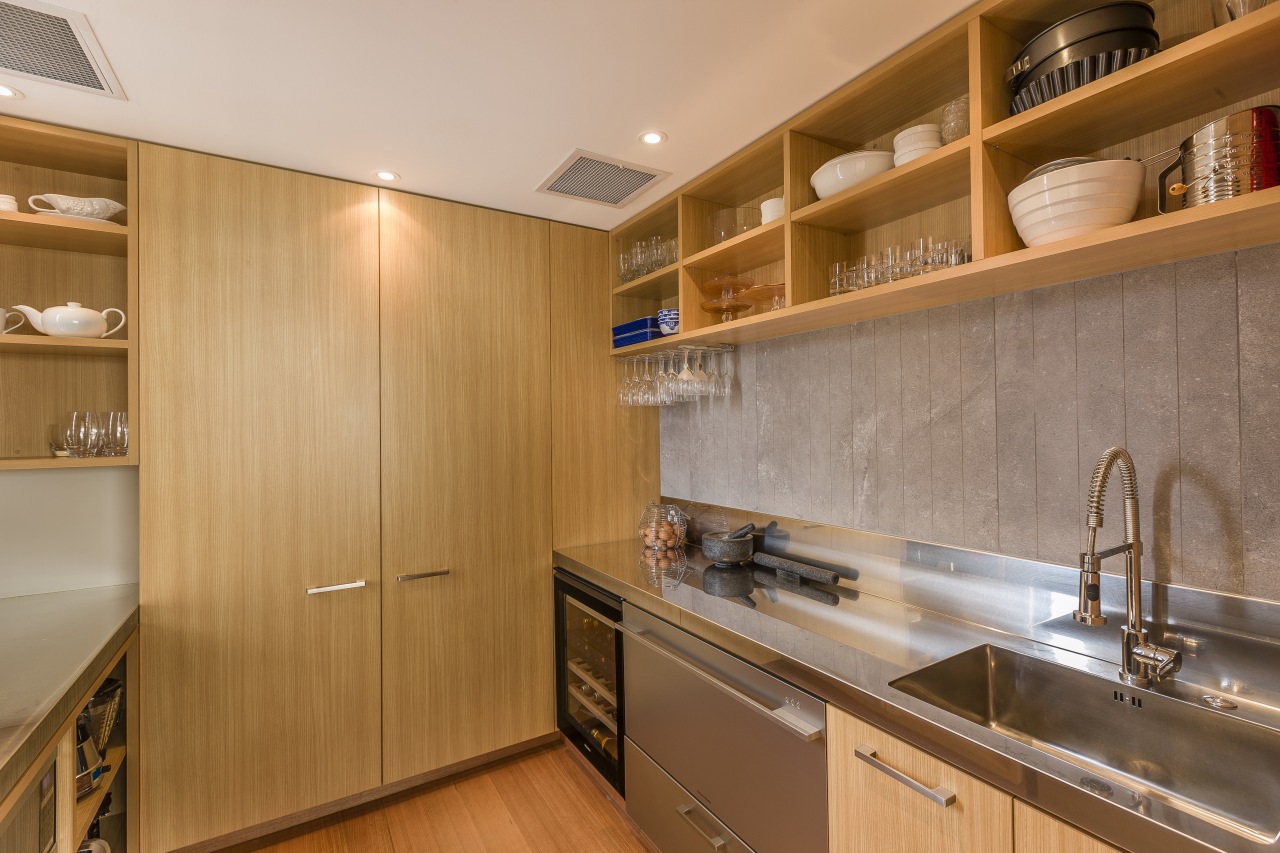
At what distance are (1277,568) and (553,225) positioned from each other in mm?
2461

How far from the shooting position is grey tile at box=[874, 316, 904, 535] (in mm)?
1794

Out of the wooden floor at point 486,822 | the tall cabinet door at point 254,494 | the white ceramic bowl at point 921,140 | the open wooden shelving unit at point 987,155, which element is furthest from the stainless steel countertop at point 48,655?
the white ceramic bowl at point 921,140

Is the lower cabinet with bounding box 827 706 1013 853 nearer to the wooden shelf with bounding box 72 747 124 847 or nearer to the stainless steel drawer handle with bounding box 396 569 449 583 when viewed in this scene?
the stainless steel drawer handle with bounding box 396 569 449 583

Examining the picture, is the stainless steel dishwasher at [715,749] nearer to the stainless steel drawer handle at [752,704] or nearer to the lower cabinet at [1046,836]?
the stainless steel drawer handle at [752,704]

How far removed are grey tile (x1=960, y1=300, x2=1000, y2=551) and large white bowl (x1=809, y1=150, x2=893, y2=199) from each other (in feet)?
1.45

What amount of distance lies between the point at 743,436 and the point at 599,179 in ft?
3.67

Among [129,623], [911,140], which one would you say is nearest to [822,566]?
[911,140]

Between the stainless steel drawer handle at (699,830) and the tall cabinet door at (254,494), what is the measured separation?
1.18m

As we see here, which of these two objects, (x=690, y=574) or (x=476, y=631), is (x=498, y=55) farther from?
(x=476, y=631)

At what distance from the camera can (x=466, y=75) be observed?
60.8 inches

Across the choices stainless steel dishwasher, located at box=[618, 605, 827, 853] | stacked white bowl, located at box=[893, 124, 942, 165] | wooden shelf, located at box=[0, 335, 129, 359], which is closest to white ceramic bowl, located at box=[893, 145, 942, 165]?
stacked white bowl, located at box=[893, 124, 942, 165]

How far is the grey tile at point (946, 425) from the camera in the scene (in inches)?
64.7

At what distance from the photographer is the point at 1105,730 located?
1.18 metres

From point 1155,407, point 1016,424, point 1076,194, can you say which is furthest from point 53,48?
point 1155,407
